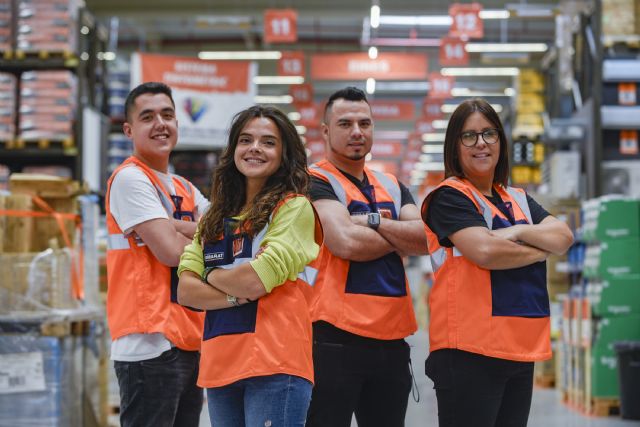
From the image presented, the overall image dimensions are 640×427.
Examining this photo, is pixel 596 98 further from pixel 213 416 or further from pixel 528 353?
pixel 213 416

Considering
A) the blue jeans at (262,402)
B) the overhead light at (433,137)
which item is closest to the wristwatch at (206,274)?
the blue jeans at (262,402)

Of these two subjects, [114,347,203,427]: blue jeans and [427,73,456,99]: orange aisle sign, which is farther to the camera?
[427,73,456,99]: orange aisle sign

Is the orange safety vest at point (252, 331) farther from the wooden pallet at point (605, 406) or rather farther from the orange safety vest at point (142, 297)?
the wooden pallet at point (605, 406)

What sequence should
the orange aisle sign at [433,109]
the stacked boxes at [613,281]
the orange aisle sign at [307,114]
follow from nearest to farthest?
1. the stacked boxes at [613,281]
2. the orange aisle sign at [307,114]
3. the orange aisle sign at [433,109]

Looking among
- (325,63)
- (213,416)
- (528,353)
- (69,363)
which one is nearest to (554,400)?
(69,363)

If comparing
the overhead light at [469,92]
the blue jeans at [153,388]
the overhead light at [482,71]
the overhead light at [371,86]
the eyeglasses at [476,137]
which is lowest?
the blue jeans at [153,388]

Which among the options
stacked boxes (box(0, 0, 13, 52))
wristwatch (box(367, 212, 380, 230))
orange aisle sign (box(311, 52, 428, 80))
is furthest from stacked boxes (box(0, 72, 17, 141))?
orange aisle sign (box(311, 52, 428, 80))

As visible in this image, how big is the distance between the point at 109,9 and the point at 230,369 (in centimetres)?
1729

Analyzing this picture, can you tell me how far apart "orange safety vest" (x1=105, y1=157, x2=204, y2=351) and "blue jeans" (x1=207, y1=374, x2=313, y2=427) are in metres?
0.60

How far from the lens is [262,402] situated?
2658 millimetres

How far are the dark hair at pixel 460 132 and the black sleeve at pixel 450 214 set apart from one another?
16cm

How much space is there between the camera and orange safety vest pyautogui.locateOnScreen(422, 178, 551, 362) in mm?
3072

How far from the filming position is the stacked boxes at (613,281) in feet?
25.8

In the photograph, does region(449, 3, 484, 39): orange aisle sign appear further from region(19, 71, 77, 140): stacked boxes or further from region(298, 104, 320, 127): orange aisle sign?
region(19, 71, 77, 140): stacked boxes
